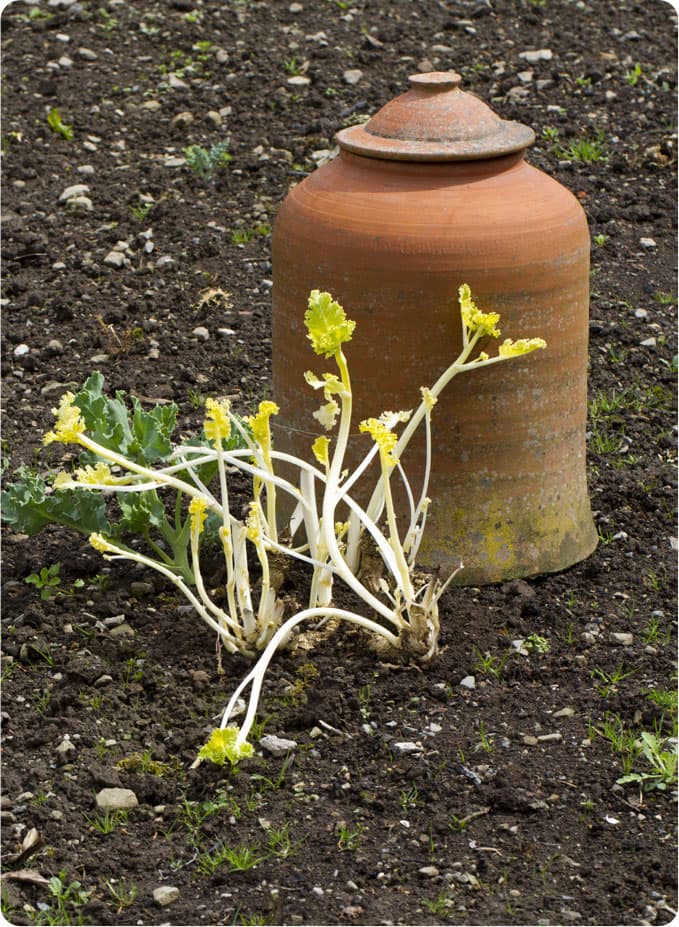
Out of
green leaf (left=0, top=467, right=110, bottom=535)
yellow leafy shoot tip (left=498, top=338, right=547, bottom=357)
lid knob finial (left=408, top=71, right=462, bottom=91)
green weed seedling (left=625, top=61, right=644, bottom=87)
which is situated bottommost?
green leaf (left=0, top=467, right=110, bottom=535)

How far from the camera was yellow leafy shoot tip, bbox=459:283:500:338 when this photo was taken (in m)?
3.54

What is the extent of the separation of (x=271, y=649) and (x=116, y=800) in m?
0.49

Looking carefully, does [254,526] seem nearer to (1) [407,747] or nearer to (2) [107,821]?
(1) [407,747]

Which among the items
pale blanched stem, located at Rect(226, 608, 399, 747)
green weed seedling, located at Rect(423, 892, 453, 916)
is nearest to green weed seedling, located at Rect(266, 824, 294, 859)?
pale blanched stem, located at Rect(226, 608, 399, 747)

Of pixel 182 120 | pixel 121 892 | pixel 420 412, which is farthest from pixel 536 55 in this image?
pixel 121 892

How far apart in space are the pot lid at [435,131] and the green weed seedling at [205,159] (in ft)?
9.30

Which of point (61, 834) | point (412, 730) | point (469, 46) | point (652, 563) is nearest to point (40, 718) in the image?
point (61, 834)

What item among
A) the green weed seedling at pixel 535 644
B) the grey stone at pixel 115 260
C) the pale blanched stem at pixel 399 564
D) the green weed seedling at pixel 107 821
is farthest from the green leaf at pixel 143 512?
the grey stone at pixel 115 260

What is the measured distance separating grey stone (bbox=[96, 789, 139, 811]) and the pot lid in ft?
5.76

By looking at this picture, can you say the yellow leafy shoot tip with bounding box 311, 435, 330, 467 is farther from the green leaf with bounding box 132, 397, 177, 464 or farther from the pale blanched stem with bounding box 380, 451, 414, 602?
the green leaf with bounding box 132, 397, 177, 464

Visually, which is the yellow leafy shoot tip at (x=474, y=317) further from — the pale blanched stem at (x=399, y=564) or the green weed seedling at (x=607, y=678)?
the green weed seedling at (x=607, y=678)

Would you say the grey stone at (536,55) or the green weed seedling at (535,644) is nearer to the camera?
the green weed seedling at (535,644)

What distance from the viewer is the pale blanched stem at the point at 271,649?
10.3ft

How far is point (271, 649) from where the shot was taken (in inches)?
131
